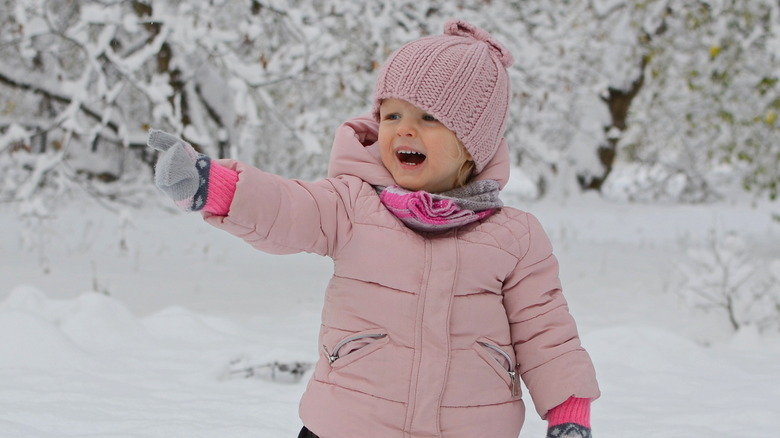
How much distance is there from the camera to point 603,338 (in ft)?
15.3

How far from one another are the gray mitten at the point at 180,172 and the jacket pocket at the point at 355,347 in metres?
0.50

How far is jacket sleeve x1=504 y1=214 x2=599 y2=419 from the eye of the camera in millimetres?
1899

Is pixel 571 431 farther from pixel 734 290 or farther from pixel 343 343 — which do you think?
pixel 734 290

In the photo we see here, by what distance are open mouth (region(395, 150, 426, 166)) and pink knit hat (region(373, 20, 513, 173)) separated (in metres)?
0.11

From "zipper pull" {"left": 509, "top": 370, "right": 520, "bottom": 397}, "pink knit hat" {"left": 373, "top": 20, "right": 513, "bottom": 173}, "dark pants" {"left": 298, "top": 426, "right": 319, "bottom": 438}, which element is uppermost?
"pink knit hat" {"left": 373, "top": 20, "right": 513, "bottom": 173}

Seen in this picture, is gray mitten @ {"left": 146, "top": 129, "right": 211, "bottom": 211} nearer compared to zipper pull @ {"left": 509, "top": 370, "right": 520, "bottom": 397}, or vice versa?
gray mitten @ {"left": 146, "top": 129, "right": 211, "bottom": 211}

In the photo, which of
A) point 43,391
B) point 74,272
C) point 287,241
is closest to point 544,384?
point 287,241

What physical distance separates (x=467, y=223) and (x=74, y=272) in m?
5.73

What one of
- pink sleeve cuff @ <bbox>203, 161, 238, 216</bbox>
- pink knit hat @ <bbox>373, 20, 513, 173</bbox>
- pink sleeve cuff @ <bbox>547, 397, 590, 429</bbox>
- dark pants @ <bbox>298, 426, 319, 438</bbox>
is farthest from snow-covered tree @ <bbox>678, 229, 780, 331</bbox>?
pink sleeve cuff @ <bbox>203, 161, 238, 216</bbox>

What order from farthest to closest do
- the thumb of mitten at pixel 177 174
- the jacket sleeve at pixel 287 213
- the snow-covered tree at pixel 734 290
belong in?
the snow-covered tree at pixel 734 290 → the jacket sleeve at pixel 287 213 → the thumb of mitten at pixel 177 174

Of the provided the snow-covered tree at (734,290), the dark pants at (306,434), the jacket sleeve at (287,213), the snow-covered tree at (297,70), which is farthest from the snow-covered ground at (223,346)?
the jacket sleeve at (287,213)

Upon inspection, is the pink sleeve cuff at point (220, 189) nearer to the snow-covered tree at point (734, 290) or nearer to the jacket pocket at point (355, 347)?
the jacket pocket at point (355, 347)

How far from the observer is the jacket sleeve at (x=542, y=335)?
190 centimetres

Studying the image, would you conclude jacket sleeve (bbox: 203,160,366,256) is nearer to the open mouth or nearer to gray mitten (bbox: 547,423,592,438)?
the open mouth
